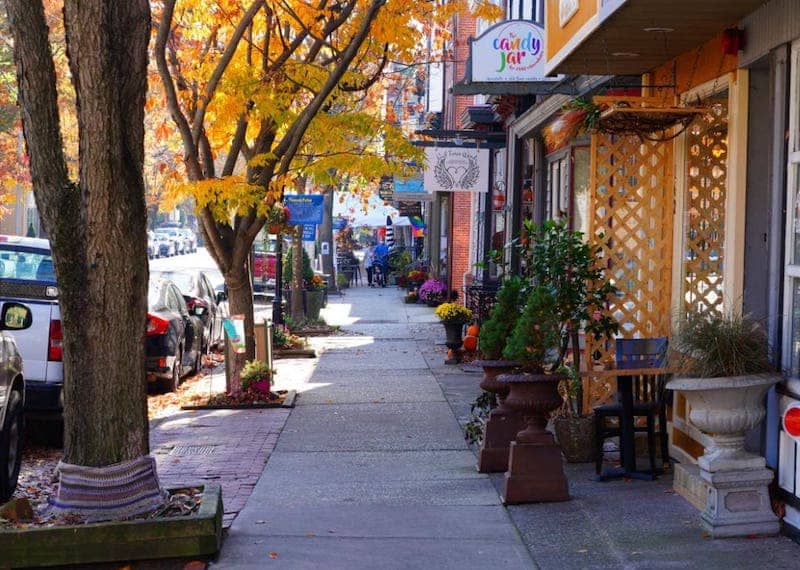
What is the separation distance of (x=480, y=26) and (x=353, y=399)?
414 inches

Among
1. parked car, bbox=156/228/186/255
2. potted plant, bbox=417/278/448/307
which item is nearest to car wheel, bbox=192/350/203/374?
potted plant, bbox=417/278/448/307

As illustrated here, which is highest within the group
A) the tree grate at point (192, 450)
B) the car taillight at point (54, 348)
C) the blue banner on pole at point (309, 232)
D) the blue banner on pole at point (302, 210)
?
the blue banner on pole at point (302, 210)

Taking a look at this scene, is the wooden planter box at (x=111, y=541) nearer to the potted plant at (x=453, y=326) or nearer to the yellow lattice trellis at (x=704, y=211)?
the yellow lattice trellis at (x=704, y=211)

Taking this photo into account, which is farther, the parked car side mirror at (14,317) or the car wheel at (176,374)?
the car wheel at (176,374)

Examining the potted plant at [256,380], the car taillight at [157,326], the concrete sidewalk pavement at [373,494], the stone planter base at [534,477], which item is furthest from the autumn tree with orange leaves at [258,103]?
the stone planter base at [534,477]

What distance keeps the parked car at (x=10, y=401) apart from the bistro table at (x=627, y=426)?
4.29 metres

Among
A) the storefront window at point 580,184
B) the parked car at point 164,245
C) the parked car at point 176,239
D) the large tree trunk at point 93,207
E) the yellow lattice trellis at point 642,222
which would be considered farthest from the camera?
the parked car at point 176,239

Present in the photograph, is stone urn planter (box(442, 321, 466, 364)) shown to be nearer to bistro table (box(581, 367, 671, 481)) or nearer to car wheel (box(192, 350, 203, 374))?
car wheel (box(192, 350, 203, 374))

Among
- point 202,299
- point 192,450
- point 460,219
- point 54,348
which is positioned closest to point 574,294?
point 192,450

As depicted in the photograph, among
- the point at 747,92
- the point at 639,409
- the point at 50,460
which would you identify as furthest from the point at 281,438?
the point at 747,92

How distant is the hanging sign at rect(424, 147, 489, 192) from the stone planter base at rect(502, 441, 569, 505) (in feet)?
40.3

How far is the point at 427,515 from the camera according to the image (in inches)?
295

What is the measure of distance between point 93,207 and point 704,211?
4.80 m

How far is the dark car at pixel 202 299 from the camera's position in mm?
17453
